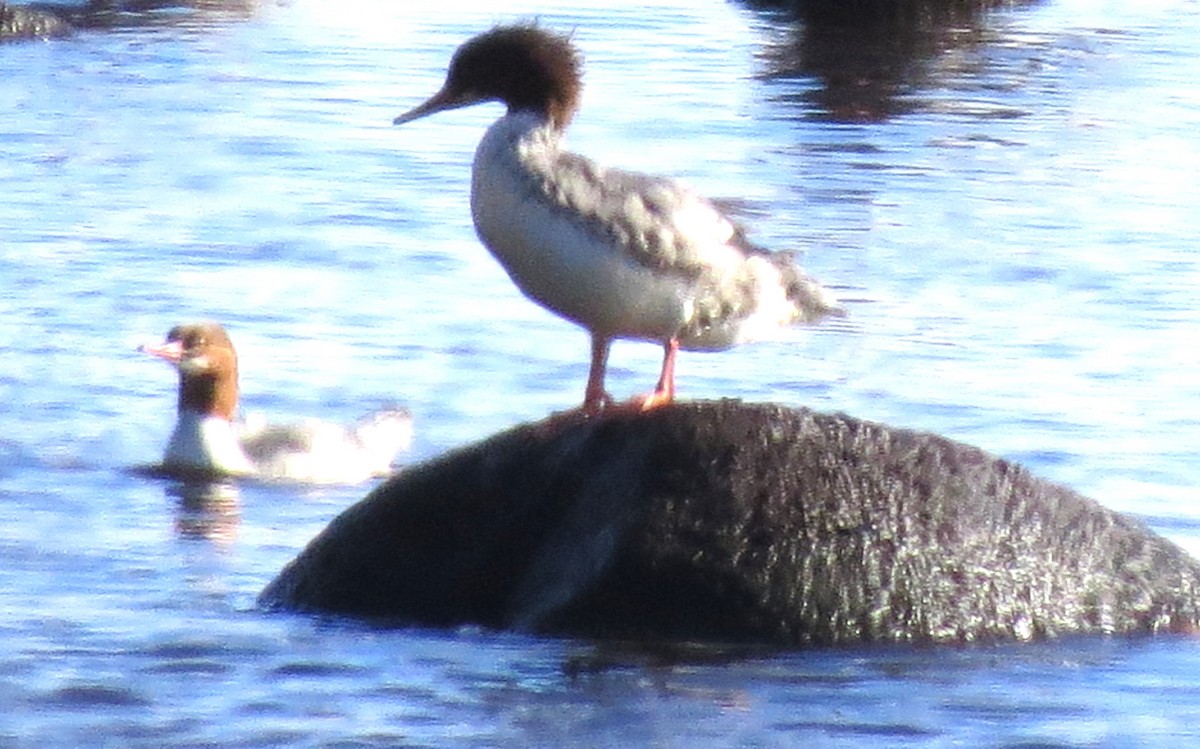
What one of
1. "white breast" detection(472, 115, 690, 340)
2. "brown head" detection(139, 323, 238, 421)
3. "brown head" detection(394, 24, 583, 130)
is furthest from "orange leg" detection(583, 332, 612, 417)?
"brown head" detection(139, 323, 238, 421)

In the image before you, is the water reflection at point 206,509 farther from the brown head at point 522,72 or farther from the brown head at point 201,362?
the brown head at point 522,72

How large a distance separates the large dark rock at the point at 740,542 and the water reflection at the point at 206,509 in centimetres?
166

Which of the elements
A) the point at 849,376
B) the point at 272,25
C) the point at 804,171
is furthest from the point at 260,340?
the point at 272,25

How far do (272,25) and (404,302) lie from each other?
38.7 ft

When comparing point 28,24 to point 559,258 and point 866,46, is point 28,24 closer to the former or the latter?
point 866,46

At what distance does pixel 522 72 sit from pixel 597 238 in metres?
0.81

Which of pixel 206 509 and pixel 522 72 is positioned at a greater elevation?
pixel 522 72

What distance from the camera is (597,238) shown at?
788 cm

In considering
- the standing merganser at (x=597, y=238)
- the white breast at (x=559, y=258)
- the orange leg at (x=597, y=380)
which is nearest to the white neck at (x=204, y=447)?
the standing merganser at (x=597, y=238)

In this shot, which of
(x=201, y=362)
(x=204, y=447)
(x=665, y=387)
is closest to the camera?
(x=665, y=387)

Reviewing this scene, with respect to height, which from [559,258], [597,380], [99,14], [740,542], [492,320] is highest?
[559,258]

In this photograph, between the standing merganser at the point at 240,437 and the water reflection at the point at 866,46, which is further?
the water reflection at the point at 866,46

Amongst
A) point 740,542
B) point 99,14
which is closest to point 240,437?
point 740,542

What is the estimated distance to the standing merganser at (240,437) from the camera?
36.1 feet
